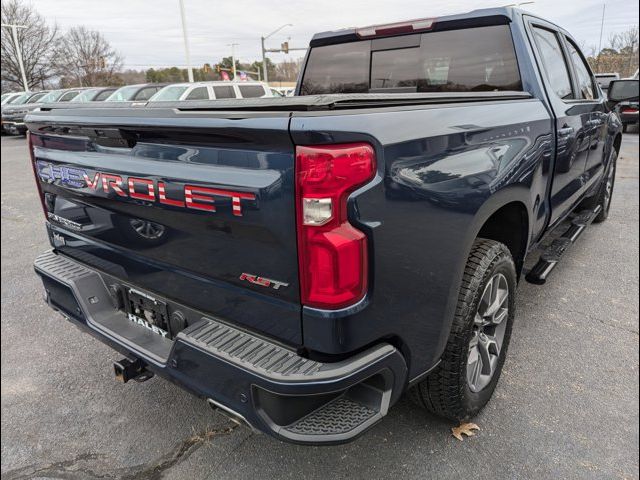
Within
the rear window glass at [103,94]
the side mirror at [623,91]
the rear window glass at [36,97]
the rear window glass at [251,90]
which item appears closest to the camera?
the side mirror at [623,91]

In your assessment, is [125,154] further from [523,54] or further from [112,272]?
[523,54]

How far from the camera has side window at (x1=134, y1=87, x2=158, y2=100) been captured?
50.6ft

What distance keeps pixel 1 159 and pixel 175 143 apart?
48.4ft

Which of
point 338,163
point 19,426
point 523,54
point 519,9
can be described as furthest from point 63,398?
point 519,9

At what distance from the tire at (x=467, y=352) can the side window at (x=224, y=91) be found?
13019 mm

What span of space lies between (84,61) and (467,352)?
26.6 m

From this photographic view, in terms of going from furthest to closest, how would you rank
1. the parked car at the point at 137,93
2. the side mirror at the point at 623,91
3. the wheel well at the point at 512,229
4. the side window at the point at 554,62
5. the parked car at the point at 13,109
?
the parked car at the point at 13,109 < the parked car at the point at 137,93 < the side mirror at the point at 623,91 < the side window at the point at 554,62 < the wheel well at the point at 512,229

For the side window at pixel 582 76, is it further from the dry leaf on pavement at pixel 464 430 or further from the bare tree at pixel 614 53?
the dry leaf on pavement at pixel 464 430

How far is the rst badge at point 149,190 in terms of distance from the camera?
1.59m

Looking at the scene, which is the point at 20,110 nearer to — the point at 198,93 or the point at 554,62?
the point at 198,93

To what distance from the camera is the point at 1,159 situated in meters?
13.6

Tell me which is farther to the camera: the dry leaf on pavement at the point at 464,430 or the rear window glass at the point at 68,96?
the rear window glass at the point at 68,96

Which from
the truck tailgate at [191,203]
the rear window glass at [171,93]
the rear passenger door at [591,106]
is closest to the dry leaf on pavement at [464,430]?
the truck tailgate at [191,203]

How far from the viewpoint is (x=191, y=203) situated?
1701mm
